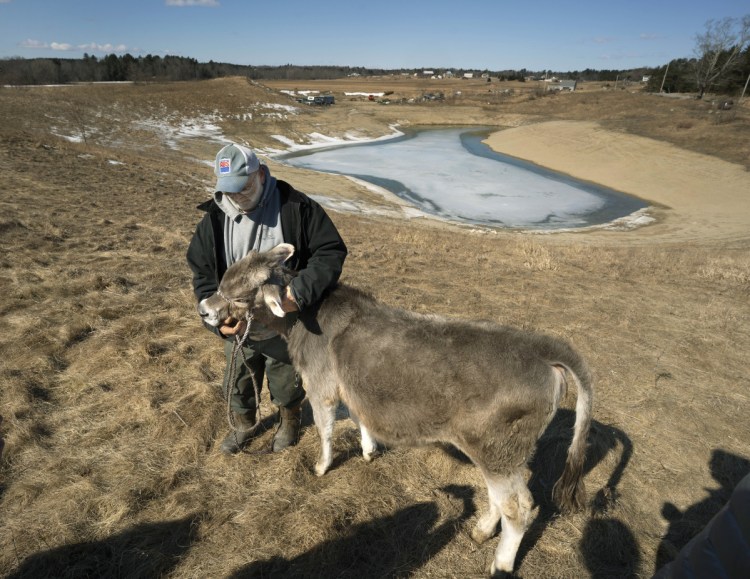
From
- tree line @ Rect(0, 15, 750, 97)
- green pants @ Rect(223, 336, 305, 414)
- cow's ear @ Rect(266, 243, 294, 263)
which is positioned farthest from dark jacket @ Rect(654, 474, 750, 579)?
tree line @ Rect(0, 15, 750, 97)

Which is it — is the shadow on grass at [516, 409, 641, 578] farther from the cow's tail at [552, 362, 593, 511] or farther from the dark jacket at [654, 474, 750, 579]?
the dark jacket at [654, 474, 750, 579]

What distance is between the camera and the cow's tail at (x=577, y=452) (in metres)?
3.56

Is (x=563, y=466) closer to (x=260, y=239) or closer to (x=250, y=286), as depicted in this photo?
(x=250, y=286)

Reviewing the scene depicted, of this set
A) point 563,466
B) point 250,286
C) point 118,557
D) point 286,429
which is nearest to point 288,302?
point 250,286

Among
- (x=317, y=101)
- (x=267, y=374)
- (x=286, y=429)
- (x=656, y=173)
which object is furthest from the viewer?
(x=317, y=101)

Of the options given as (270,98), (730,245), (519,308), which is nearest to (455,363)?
(519,308)

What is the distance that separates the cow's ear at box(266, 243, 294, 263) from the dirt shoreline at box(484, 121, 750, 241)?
25794mm

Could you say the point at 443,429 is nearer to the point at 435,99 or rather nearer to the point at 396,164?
the point at 396,164

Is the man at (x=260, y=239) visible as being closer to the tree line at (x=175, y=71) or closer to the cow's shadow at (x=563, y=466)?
the cow's shadow at (x=563, y=466)

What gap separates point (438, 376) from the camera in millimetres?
3643

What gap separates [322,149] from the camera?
4847cm

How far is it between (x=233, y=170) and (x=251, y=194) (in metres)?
0.29

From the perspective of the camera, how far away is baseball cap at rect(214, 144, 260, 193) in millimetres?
3590

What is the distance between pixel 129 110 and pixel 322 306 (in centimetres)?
5014
